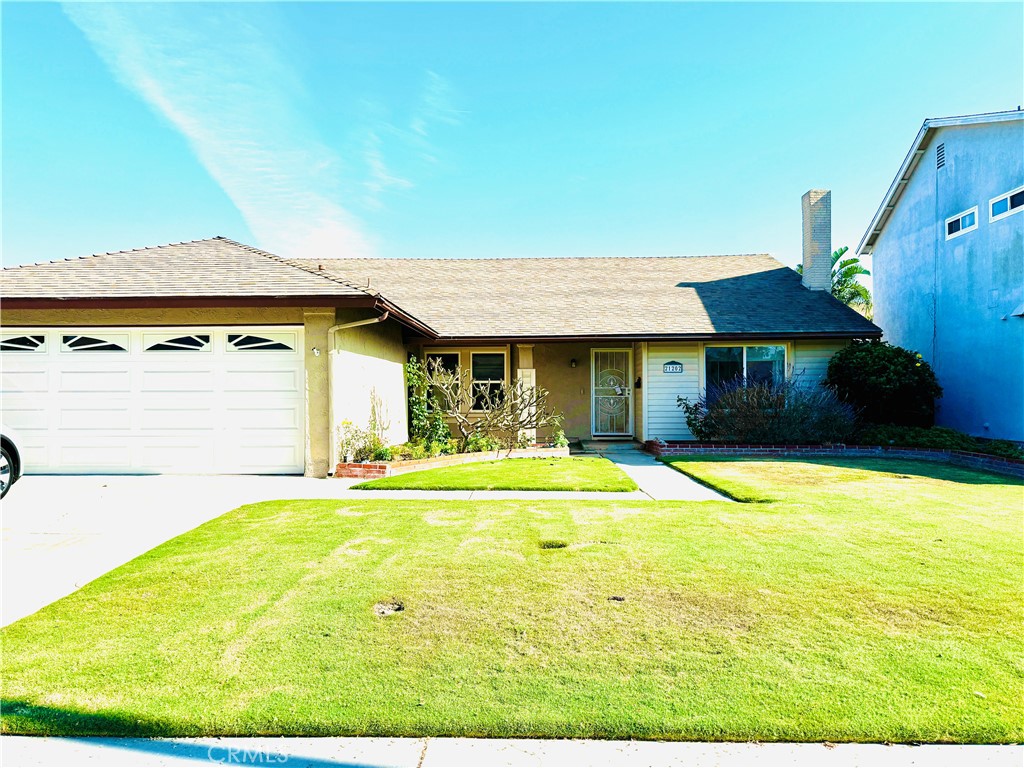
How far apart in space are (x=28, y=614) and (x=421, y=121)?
14260 mm

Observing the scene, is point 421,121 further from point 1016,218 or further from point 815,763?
point 815,763

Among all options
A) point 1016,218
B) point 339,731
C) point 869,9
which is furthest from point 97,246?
point 1016,218

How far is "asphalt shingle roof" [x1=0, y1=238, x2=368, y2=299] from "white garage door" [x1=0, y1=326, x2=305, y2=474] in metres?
0.71

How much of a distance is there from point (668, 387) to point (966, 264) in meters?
7.90

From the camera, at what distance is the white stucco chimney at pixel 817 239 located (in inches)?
630

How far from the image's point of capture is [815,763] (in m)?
2.35

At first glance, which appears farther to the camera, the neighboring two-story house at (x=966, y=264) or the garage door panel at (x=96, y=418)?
the neighboring two-story house at (x=966, y=264)

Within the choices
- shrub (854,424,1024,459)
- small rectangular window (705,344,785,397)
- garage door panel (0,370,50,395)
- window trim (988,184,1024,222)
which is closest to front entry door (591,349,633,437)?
small rectangular window (705,344,785,397)

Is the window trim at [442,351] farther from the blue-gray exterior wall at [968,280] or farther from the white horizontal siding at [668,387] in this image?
the blue-gray exterior wall at [968,280]

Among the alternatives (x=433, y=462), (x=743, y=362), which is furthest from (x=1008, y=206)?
(x=433, y=462)

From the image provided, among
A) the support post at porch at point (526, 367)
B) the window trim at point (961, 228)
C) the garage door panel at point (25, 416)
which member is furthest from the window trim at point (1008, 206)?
the garage door panel at point (25, 416)

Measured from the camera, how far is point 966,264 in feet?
45.8

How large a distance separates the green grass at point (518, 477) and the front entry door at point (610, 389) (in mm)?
4591

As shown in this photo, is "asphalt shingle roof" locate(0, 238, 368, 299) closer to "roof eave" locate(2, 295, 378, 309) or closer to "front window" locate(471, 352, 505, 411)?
"roof eave" locate(2, 295, 378, 309)
